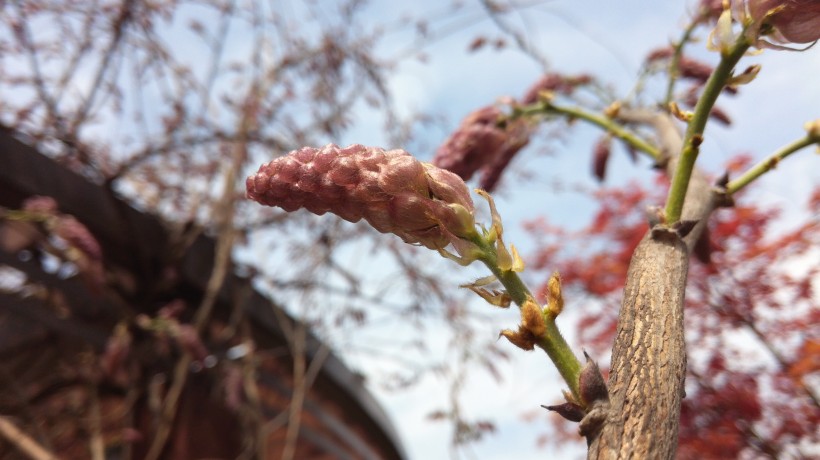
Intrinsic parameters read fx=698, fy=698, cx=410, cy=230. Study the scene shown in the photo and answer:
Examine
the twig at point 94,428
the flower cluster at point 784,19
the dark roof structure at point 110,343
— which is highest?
the flower cluster at point 784,19

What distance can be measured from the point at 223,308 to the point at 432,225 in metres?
2.86

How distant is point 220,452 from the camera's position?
3229 mm

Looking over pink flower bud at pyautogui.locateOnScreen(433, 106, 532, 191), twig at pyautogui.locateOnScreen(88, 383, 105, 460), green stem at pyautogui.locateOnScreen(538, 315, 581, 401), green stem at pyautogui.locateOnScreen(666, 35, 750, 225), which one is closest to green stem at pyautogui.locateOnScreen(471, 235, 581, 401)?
green stem at pyautogui.locateOnScreen(538, 315, 581, 401)

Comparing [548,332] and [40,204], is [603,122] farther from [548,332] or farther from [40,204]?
[40,204]

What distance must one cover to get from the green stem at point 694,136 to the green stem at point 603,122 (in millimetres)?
340

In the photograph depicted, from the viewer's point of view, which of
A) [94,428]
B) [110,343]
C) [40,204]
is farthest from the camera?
[94,428]

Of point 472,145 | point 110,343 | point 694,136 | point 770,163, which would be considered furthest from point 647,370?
point 110,343

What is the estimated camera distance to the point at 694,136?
0.60 meters

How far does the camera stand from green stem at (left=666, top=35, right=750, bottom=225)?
1.98ft

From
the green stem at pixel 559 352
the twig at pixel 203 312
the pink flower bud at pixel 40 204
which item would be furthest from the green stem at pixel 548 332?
the twig at pixel 203 312

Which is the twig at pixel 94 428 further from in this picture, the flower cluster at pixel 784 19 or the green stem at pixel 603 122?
the flower cluster at pixel 784 19

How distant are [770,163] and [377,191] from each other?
445mm

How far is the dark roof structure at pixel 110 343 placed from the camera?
2.41 metres

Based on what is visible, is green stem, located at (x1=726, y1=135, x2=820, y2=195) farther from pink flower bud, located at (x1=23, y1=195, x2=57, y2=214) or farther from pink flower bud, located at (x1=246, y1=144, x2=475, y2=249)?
pink flower bud, located at (x1=23, y1=195, x2=57, y2=214)
